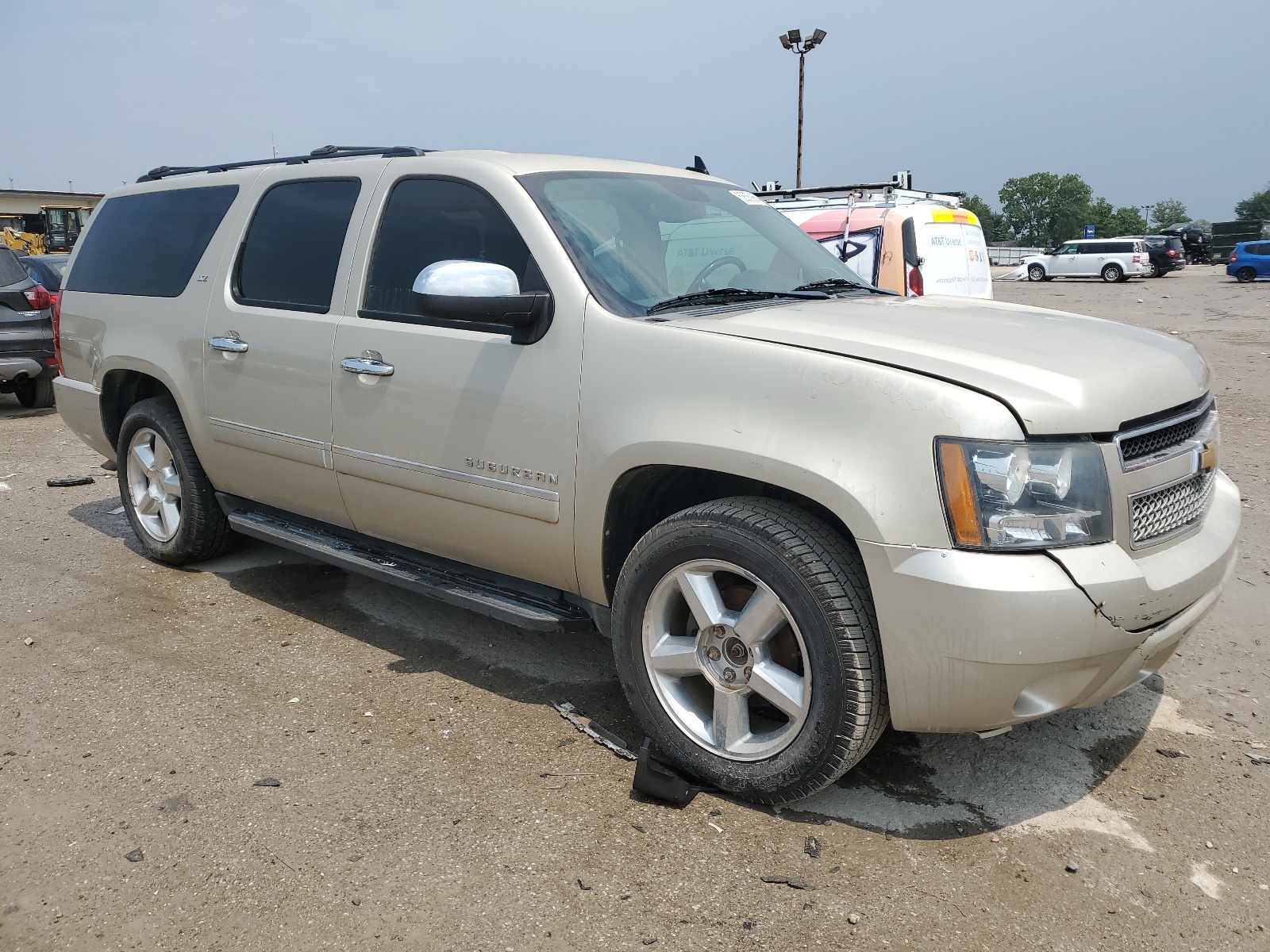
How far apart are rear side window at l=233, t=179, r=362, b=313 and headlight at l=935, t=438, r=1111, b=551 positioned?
2.58 metres

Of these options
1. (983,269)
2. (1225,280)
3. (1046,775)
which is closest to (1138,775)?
(1046,775)

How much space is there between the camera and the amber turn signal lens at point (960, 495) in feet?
8.02

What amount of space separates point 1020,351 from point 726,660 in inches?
46.4

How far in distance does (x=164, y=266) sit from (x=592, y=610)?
2.93 m

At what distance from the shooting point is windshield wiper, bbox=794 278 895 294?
12.2ft

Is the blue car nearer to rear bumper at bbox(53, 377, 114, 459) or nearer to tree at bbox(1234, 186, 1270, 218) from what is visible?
rear bumper at bbox(53, 377, 114, 459)

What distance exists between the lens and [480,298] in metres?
3.10

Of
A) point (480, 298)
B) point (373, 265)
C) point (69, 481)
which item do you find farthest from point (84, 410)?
point (480, 298)

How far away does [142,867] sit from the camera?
2.69 metres

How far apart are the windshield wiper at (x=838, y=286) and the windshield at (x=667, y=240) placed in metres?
0.01

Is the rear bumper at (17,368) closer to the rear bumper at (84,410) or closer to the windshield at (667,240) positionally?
the rear bumper at (84,410)

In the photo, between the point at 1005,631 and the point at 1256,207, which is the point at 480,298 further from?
the point at 1256,207

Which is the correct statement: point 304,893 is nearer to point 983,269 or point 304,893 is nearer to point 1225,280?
point 983,269

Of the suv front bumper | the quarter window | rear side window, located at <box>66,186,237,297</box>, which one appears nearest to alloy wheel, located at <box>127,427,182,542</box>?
rear side window, located at <box>66,186,237,297</box>
